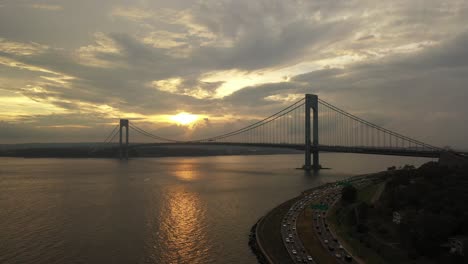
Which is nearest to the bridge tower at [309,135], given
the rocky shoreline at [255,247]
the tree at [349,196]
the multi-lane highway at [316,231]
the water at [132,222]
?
the water at [132,222]

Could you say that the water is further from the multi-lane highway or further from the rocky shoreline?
the multi-lane highway

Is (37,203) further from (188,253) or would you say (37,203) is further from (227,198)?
(188,253)

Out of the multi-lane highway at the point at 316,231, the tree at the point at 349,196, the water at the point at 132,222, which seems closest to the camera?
the multi-lane highway at the point at 316,231

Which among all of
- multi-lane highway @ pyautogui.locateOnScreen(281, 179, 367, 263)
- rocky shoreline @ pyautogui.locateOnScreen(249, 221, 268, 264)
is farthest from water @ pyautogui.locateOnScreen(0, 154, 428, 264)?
multi-lane highway @ pyautogui.locateOnScreen(281, 179, 367, 263)

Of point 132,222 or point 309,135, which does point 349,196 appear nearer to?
point 132,222

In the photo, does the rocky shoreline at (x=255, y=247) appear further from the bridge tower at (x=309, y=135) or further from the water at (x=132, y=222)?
the bridge tower at (x=309, y=135)

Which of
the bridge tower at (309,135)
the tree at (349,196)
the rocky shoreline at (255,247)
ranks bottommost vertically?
the rocky shoreline at (255,247)
